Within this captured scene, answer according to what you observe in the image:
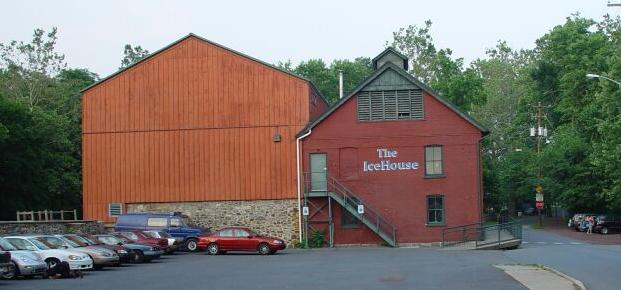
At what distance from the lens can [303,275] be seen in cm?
2361

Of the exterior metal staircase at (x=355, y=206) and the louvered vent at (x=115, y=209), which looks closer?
the exterior metal staircase at (x=355, y=206)

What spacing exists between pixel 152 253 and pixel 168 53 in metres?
17.2

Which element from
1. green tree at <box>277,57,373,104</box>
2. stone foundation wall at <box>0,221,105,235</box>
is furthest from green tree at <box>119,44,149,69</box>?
stone foundation wall at <box>0,221,105,235</box>

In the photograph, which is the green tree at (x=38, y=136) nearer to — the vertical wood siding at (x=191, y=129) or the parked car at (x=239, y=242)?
the vertical wood siding at (x=191, y=129)

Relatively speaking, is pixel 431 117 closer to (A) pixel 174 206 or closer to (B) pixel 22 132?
(A) pixel 174 206

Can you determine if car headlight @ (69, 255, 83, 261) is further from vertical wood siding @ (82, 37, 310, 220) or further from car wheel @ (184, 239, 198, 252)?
vertical wood siding @ (82, 37, 310, 220)

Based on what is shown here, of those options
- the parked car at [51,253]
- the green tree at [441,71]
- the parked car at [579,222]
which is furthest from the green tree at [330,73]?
the parked car at [51,253]

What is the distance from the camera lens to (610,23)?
272ft

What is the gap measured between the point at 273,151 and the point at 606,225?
3105 cm

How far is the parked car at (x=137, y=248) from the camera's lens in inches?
1219

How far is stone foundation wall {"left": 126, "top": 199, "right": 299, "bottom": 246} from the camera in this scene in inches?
1732

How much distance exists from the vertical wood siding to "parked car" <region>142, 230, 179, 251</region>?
704 cm

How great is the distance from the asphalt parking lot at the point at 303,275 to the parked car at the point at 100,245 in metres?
0.77

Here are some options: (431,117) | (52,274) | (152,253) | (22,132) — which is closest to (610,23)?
(431,117)
